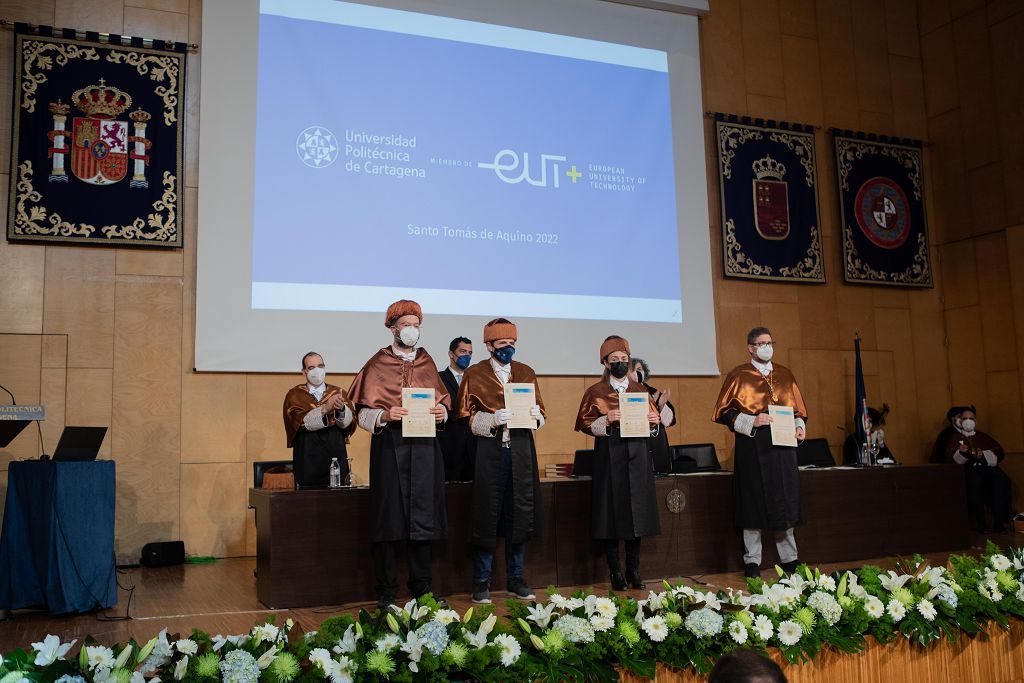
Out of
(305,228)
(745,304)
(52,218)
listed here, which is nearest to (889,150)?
(745,304)

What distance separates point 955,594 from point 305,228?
206 inches

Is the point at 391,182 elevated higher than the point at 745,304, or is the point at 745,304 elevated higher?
the point at 391,182

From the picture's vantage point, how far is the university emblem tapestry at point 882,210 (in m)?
9.27

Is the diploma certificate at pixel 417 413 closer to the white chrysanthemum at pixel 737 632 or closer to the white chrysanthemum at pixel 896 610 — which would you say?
the white chrysanthemum at pixel 737 632

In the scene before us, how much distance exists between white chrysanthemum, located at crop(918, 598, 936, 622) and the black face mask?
2.26m

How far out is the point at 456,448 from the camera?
19.6ft

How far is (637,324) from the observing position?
312 inches

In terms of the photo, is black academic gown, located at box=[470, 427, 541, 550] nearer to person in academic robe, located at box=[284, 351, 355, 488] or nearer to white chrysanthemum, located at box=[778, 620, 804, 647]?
person in academic robe, located at box=[284, 351, 355, 488]

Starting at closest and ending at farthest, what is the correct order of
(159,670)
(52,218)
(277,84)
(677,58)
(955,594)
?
(159,670) → (955,594) → (52,218) → (277,84) → (677,58)

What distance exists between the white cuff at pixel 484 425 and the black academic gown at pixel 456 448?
1226 millimetres

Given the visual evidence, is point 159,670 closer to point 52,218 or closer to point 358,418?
point 358,418

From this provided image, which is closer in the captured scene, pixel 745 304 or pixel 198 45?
pixel 198 45

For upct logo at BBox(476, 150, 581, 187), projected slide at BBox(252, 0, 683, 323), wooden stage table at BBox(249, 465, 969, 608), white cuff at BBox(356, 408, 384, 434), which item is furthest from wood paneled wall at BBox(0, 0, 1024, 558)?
white cuff at BBox(356, 408, 384, 434)

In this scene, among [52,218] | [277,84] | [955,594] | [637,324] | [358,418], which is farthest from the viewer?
[637,324]
